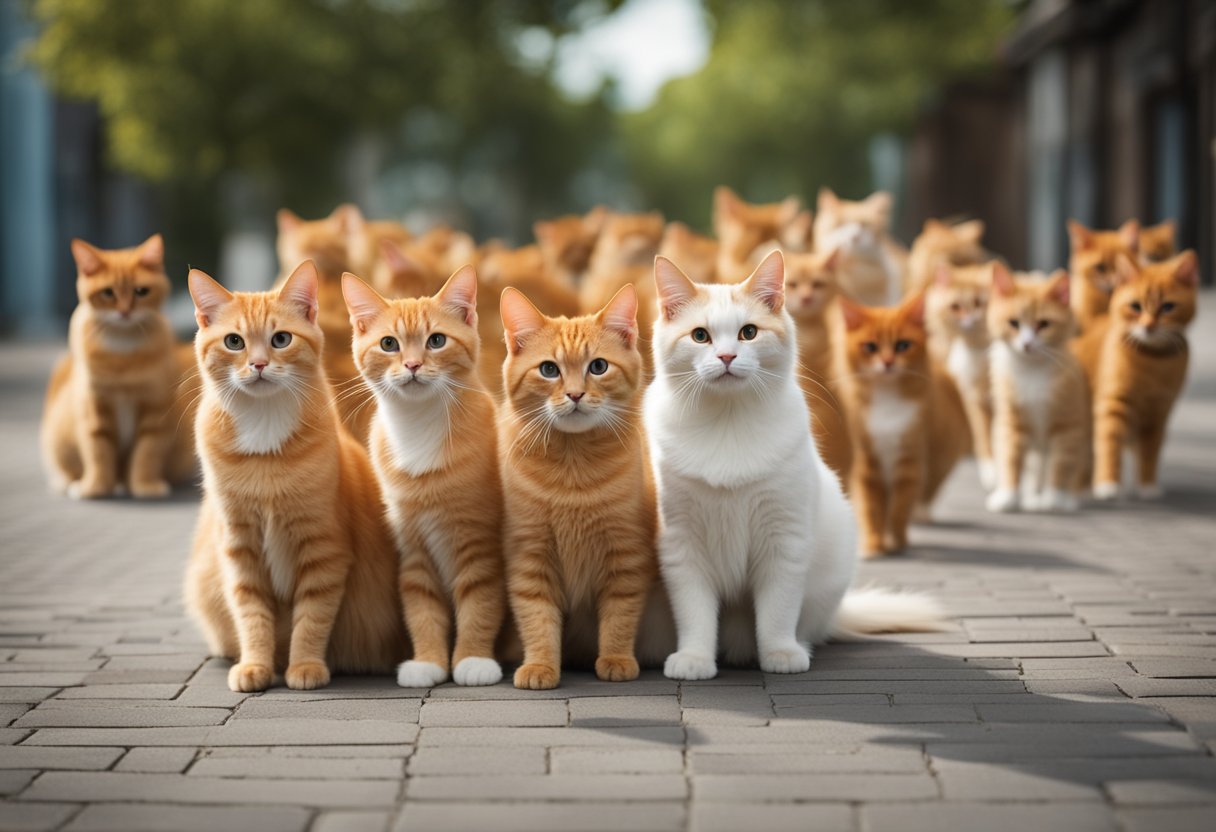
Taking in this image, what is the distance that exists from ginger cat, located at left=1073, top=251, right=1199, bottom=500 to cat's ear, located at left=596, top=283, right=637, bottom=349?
166 inches

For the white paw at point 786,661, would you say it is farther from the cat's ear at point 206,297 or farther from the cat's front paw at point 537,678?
the cat's ear at point 206,297

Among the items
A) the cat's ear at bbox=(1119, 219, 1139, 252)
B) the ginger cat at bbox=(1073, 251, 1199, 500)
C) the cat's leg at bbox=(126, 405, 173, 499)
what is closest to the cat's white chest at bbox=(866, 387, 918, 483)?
the ginger cat at bbox=(1073, 251, 1199, 500)

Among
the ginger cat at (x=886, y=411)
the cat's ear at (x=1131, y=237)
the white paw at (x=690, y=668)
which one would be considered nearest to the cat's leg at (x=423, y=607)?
the white paw at (x=690, y=668)

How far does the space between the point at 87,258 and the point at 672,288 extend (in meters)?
4.55

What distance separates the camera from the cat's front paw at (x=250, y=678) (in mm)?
4082

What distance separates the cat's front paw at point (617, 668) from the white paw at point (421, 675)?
1.52 feet

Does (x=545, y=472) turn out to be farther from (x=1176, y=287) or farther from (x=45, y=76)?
(x=45, y=76)

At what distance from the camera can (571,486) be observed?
4.10 meters

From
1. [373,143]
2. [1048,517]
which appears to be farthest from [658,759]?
[373,143]

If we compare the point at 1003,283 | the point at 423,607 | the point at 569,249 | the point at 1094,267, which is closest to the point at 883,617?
the point at 423,607

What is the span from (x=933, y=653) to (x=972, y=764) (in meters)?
1.15

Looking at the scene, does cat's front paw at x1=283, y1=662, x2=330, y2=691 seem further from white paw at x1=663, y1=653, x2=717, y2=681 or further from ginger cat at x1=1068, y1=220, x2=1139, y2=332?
ginger cat at x1=1068, y1=220, x2=1139, y2=332

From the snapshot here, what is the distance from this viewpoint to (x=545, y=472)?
411 centimetres

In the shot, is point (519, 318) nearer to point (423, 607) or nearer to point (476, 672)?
point (423, 607)
